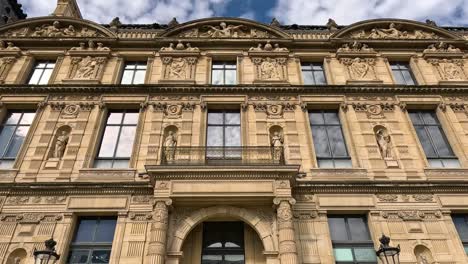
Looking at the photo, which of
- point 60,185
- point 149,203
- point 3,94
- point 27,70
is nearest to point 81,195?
point 60,185

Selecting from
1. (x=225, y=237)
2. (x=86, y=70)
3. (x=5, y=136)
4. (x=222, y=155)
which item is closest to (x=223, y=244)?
(x=225, y=237)

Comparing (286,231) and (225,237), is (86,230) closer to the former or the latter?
(225,237)

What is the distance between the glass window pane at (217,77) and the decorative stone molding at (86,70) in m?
5.20

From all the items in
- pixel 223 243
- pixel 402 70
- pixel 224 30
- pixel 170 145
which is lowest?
pixel 223 243

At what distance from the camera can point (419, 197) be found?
1272 centimetres

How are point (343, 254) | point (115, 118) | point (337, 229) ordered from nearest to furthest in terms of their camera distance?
point (343, 254) → point (337, 229) → point (115, 118)

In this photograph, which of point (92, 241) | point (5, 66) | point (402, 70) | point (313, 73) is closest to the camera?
point (92, 241)

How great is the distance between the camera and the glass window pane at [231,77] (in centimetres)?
1687

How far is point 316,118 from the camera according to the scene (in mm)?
15531

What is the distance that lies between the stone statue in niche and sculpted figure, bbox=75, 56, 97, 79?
5396 millimetres

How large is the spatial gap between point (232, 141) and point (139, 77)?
19.3 feet

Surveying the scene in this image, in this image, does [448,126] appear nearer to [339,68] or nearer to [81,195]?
[339,68]

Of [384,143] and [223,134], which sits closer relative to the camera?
[384,143]

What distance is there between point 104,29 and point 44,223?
34.4ft
